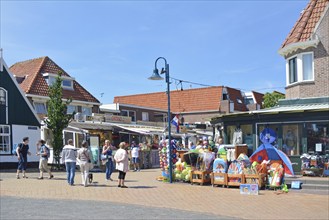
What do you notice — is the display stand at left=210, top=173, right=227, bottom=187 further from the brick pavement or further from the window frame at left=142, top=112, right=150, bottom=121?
the window frame at left=142, top=112, right=150, bottom=121

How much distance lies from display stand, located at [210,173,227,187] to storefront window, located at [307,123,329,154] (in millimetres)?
4782

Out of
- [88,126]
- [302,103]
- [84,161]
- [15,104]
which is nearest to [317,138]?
[302,103]

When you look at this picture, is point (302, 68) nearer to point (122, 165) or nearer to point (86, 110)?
point (122, 165)

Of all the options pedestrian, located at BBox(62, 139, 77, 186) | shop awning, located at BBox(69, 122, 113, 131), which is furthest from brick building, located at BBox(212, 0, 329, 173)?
shop awning, located at BBox(69, 122, 113, 131)

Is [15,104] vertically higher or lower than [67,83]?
lower

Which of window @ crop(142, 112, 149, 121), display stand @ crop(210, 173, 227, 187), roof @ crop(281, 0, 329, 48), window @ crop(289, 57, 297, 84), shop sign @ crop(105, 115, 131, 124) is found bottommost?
display stand @ crop(210, 173, 227, 187)

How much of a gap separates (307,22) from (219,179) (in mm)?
11181

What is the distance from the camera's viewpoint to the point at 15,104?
28.7m

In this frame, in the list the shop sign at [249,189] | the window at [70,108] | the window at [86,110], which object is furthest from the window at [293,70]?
the window at [86,110]

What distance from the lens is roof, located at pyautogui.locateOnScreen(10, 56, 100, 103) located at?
33969mm

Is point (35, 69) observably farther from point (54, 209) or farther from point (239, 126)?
point (54, 209)

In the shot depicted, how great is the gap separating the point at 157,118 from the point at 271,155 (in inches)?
1280

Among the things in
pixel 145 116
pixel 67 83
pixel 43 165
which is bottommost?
pixel 43 165

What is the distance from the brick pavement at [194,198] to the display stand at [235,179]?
1.50 ft
